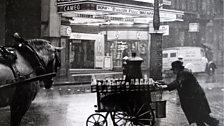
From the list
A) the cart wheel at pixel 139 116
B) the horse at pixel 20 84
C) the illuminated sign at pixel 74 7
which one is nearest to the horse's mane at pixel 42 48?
the horse at pixel 20 84

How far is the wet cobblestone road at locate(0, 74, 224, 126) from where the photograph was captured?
909 cm

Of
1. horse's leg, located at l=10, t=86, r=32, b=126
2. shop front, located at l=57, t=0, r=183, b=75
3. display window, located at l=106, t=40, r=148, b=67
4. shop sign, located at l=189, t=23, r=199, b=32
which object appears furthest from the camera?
shop sign, located at l=189, t=23, r=199, b=32

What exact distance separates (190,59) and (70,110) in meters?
15.6

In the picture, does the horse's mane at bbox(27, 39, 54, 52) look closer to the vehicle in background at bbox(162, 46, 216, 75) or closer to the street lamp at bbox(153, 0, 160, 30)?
the street lamp at bbox(153, 0, 160, 30)

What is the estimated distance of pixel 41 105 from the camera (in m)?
11.6

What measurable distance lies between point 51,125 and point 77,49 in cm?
1682

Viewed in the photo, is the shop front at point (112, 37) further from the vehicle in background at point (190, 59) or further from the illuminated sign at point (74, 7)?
the illuminated sign at point (74, 7)

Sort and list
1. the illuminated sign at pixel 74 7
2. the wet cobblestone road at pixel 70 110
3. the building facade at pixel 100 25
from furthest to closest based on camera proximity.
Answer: the building facade at pixel 100 25 < the illuminated sign at pixel 74 7 < the wet cobblestone road at pixel 70 110

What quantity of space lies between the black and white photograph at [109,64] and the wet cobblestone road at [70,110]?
3 cm

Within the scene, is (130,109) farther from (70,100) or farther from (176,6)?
(176,6)

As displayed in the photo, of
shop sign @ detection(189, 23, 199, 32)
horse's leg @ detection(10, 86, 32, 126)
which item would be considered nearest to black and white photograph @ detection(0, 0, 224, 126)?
horse's leg @ detection(10, 86, 32, 126)

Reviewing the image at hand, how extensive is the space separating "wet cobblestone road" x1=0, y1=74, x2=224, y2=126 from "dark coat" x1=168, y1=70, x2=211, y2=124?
1.58m

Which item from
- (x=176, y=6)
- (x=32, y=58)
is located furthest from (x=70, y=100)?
(x=176, y=6)

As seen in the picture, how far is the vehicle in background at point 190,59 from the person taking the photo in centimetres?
2433
